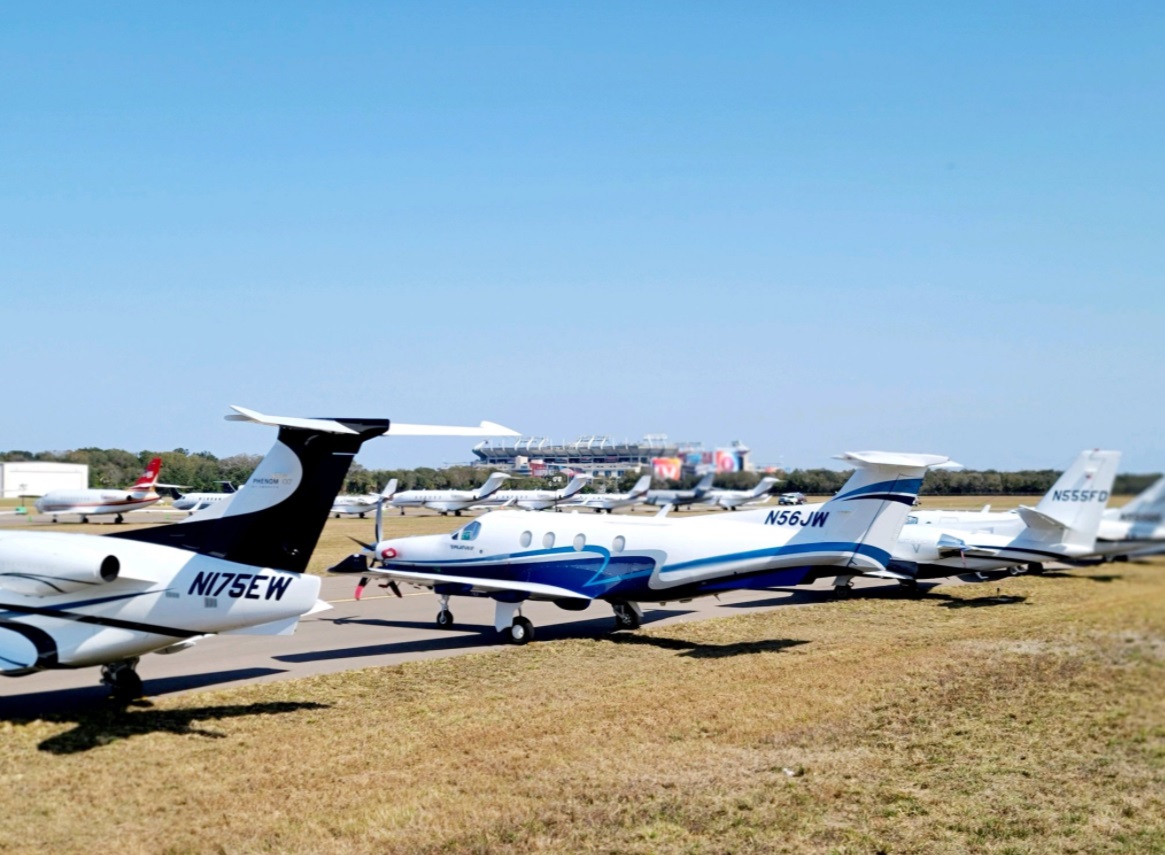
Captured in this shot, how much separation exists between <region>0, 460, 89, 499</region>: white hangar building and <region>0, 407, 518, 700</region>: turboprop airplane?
256 ft

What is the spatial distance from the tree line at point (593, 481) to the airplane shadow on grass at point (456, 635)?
12.0 feet

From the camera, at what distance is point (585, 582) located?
24.6 metres

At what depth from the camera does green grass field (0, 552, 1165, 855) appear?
1141 centimetres

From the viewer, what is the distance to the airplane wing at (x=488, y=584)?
24531mm

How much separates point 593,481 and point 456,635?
5011mm

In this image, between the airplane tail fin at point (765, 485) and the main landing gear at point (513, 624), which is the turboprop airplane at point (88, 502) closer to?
the main landing gear at point (513, 624)

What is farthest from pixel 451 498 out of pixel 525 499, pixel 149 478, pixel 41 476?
pixel 41 476

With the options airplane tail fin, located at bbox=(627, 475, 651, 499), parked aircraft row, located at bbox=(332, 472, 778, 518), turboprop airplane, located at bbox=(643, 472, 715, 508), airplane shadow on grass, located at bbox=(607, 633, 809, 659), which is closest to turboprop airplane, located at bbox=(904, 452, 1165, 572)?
turboprop airplane, located at bbox=(643, 472, 715, 508)

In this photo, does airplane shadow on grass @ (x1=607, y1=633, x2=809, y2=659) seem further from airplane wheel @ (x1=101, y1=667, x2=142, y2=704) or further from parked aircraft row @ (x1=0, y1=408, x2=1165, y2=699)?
airplane wheel @ (x1=101, y1=667, x2=142, y2=704)

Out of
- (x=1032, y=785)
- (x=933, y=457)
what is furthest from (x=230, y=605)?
(x=933, y=457)

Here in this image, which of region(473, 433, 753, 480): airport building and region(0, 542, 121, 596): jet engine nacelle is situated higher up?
region(473, 433, 753, 480): airport building

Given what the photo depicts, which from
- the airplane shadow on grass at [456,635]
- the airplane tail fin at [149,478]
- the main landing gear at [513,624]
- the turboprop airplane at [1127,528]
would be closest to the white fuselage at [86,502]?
the airplane tail fin at [149,478]

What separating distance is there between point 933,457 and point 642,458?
39.1 feet

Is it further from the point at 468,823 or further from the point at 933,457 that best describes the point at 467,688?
the point at 933,457
